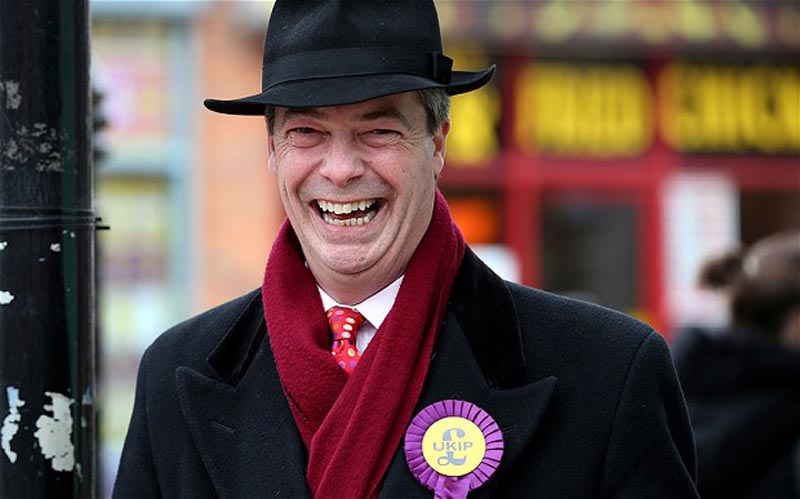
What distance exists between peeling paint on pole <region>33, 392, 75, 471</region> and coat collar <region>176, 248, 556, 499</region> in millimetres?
309

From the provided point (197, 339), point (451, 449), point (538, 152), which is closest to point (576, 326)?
point (451, 449)

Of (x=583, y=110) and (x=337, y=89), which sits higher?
(x=337, y=89)

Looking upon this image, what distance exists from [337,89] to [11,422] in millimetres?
859

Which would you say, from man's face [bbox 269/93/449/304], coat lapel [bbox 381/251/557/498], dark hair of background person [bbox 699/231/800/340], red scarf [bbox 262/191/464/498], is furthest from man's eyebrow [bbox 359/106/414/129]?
dark hair of background person [bbox 699/231/800/340]

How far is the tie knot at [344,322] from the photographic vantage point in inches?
109

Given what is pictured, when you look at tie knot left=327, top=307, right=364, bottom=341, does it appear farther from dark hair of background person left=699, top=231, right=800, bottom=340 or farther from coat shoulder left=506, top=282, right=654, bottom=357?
dark hair of background person left=699, top=231, right=800, bottom=340

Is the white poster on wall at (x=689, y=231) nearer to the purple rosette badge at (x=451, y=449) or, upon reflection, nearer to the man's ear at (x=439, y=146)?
the man's ear at (x=439, y=146)

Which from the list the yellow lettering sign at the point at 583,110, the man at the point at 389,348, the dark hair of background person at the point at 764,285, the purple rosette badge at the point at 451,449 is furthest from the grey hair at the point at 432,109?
the yellow lettering sign at the point at 583,110

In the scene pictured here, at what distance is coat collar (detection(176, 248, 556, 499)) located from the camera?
2643 millimetres

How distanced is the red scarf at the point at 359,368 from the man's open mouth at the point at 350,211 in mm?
135

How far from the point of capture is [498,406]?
2678 millimetres

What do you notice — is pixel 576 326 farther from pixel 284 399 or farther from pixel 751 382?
pixel 751 382

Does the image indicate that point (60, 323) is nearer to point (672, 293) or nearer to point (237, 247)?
point (237, 247)

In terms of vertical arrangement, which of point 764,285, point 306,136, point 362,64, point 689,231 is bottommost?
point 689,231
